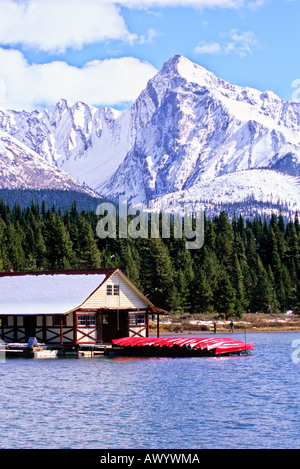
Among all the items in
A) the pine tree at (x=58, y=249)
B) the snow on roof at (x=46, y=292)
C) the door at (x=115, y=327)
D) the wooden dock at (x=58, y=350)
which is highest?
the pine tree at (x=58, y=249)

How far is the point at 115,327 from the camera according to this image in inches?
3233

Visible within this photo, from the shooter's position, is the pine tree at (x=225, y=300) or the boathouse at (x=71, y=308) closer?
the boathouse at (x=71, y=308)

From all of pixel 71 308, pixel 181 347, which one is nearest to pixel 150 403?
pixel 181 347

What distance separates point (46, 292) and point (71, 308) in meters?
6.12

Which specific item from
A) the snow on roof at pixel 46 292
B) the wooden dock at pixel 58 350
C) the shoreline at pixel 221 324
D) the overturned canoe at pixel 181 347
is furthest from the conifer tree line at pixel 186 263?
the wooden dock at pixel 58 350

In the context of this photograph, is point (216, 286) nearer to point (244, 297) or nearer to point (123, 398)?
point (244, 297)

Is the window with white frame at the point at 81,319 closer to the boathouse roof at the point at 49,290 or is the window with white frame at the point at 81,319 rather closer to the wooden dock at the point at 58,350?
the boathouse roof at the point at 49,290

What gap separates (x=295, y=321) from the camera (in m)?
131

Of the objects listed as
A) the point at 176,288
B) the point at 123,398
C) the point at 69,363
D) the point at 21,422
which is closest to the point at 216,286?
the point at 176,288

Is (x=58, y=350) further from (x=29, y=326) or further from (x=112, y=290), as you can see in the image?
(x=112, y=290)

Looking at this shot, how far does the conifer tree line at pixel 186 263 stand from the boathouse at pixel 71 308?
1907 inches

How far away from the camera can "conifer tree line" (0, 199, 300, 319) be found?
134375 mm

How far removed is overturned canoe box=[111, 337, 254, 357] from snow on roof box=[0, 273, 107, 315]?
20.3 ft

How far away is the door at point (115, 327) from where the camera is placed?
8188 centimetres
